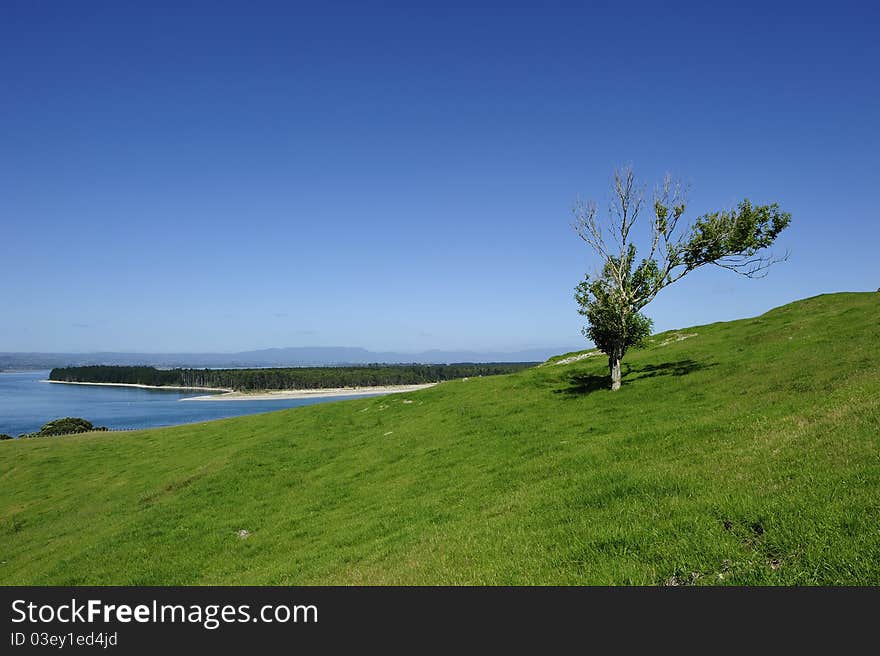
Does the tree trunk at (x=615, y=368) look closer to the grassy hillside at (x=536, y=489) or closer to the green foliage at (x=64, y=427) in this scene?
the grassy hillside at (x=536, y=489)

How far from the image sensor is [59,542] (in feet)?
75.2

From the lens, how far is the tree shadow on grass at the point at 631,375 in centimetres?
3219

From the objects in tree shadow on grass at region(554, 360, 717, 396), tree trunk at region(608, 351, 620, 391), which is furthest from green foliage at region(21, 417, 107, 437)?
tree trunk at region(608, 351, 620, 391)

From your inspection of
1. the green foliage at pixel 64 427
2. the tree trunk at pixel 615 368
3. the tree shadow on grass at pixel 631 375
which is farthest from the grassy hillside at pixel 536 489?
the green foliage at pixel 64 427

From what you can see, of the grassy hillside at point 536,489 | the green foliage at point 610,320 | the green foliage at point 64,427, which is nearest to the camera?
the grassy hillside at point 536,489

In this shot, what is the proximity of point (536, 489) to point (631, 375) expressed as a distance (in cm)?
2370

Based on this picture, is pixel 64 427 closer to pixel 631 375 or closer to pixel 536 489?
pixel 631 375

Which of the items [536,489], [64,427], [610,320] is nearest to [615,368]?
[610,320]

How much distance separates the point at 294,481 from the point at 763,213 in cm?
3187

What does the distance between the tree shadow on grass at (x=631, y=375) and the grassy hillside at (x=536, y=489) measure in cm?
36

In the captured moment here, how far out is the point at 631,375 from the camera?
1390 inches
